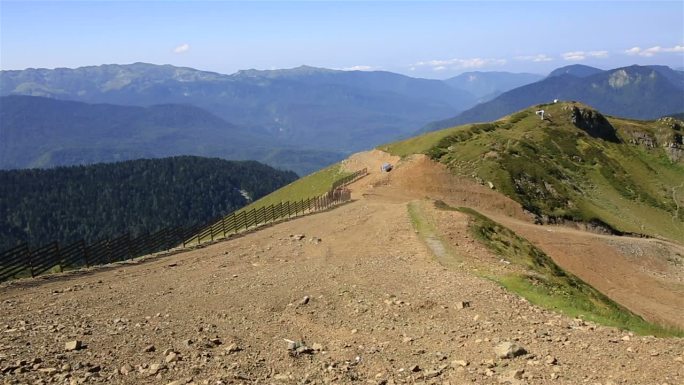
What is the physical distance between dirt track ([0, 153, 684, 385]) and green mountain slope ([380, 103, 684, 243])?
36224mm

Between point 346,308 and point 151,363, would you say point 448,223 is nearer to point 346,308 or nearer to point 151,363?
point 346,308

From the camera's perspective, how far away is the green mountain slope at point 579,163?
213 feet

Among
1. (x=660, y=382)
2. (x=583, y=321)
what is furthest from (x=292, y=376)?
(x=583, y=321)

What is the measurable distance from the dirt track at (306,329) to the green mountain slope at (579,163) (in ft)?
119

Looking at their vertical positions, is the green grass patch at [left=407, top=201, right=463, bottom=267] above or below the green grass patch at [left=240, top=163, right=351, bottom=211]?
above

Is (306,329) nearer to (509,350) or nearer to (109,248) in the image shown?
(509,350)

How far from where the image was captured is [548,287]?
89.7 feet

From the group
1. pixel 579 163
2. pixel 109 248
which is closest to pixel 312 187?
pixel 579 163

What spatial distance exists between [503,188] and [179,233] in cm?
4055

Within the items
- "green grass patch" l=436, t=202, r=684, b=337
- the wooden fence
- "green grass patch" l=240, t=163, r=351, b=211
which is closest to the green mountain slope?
"green grass patch" l=240, t=163, r=351, b=211

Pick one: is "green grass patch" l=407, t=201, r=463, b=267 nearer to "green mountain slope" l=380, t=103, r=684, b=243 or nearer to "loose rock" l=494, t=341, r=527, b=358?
"loose rock" l=494, t=341, r=527, b=358

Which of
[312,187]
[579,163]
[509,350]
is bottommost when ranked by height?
[312,187]

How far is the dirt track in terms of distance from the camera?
1538 centimetres

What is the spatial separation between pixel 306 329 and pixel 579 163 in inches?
2798
